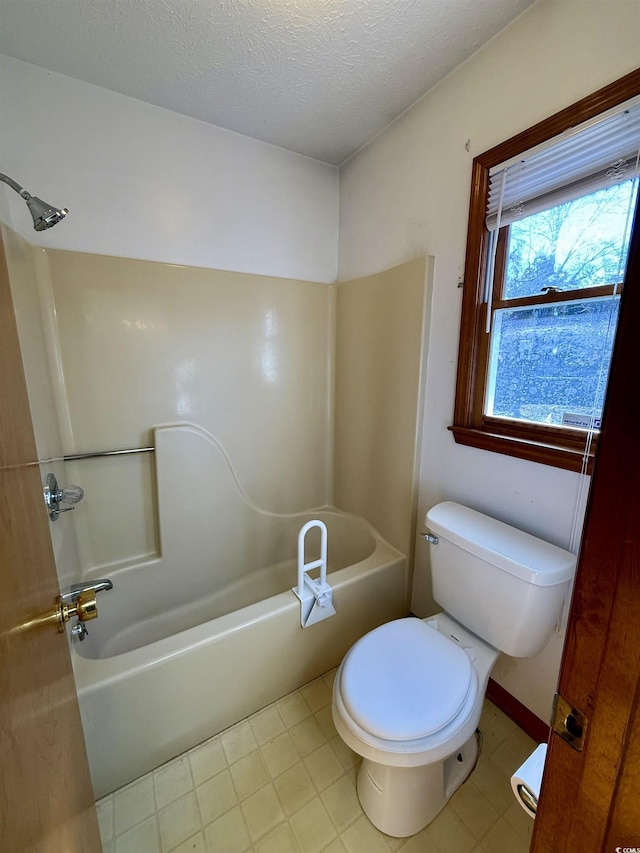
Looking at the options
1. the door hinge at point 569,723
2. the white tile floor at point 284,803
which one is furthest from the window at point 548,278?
the white tile floor at point 284,803

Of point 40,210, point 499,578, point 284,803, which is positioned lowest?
point 284,803

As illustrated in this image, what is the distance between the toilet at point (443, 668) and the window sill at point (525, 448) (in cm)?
26

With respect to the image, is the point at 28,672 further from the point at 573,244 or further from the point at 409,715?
the point at 573,244

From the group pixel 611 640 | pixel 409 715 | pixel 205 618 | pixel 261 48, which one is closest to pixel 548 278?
pixel 611 640

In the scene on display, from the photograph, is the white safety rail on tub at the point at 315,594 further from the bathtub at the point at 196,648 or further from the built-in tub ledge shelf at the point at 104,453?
the built-in tub ledge shelf at the point at 104,453

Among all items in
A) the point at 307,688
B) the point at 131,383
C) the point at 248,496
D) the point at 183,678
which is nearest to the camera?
the point at 183,678

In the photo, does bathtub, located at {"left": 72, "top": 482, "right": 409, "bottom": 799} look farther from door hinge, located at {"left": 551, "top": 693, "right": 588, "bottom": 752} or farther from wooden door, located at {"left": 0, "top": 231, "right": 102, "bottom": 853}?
door hinge, located at {"left": 551, "top": 693, "right": 588, "bottom": 752}

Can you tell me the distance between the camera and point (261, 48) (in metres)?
1.19

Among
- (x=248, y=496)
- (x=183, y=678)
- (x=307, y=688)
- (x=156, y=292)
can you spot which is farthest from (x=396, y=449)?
(x=156, y=292)

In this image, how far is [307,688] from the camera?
58.9 inches

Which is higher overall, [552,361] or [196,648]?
[552,361]

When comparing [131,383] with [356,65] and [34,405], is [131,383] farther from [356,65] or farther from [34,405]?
[356,65]

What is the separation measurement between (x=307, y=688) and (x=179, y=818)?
58 centimetres

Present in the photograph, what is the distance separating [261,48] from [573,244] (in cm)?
124
